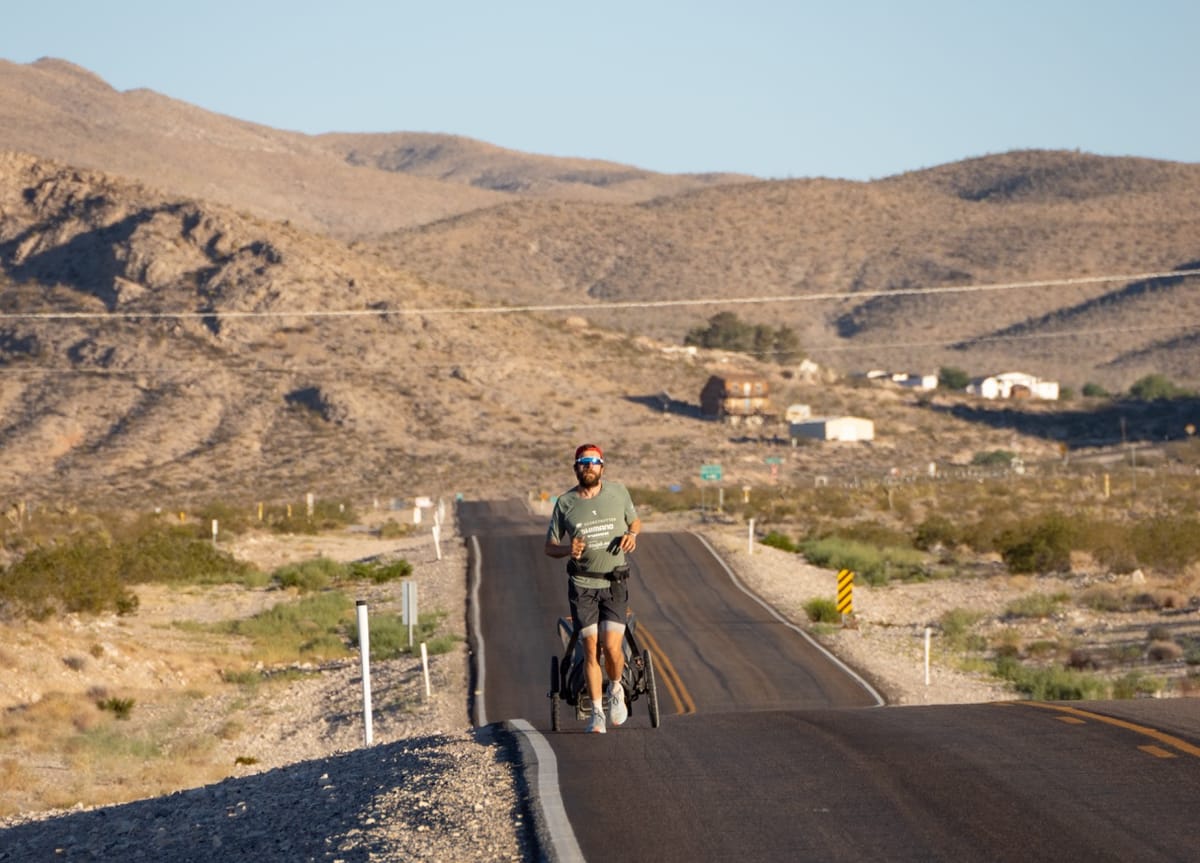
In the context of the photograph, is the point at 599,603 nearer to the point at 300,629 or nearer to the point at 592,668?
the point at 592,668

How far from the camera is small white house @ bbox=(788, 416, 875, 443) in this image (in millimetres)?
104938

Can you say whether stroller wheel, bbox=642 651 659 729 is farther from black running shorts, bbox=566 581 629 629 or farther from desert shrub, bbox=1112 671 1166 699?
desert shrub, bbox=1112 671 1166 699

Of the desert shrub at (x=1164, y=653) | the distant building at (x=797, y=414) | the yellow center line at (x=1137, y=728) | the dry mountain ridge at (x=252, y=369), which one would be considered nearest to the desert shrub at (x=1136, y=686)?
the desert shrub at (x=1164, y=653)

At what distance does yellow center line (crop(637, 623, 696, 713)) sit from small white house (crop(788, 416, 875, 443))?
228 ft

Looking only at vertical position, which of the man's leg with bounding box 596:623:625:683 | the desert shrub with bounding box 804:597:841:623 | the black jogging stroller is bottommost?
the desert shrub with bounding box 804:597:841:623

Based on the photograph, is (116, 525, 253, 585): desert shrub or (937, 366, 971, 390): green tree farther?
(937, 366, 971, 390): green tree

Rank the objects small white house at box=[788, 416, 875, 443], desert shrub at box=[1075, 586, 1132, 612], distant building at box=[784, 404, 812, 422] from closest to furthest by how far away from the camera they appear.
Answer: desert shrub at box=[1075, 586, 1132, 612] < small white house at box=[788, 416, 875, 443] < distant building at box=[784, 404, 812, 422]

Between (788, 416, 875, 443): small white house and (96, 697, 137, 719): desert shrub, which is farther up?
(96, 697, 137, 719): desert shrub

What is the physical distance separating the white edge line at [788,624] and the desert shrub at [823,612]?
63 cm

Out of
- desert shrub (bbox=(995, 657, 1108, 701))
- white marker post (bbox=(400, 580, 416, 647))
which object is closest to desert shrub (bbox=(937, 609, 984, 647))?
desert shrub (bbox=(995, 657, 1108, 701))

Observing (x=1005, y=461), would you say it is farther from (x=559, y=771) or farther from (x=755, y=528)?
(x=559, y=771)

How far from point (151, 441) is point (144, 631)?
186 feet

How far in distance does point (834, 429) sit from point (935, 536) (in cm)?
4434

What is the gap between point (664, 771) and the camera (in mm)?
11203
